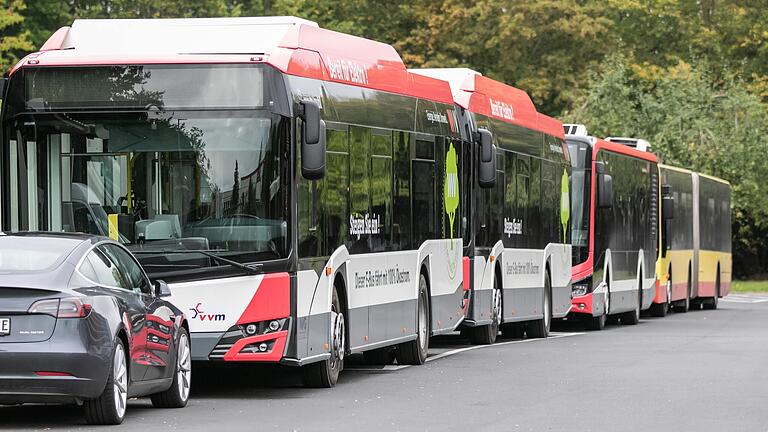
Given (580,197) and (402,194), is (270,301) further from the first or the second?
(580,197)

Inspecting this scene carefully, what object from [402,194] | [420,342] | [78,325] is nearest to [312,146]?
[78,325]

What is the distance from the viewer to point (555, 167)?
30.2 meters

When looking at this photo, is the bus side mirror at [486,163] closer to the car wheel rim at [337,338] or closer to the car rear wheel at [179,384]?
the car wheel rim at [337,338]

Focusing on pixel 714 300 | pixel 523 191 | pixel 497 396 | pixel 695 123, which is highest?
pixel 695 123

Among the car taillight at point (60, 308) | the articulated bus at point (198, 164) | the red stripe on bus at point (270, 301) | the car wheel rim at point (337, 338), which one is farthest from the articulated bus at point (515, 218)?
the car taillight at point (60, 308)

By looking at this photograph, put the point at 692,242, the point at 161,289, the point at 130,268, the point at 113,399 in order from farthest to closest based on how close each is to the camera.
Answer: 1. the point at 692,242
2. the point at 161,289
3. the point at 130,268
4. the point at 113,399

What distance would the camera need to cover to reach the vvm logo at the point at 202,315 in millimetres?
15586

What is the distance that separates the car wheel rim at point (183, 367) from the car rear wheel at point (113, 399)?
1.32 meters

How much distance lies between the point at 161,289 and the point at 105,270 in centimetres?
Answer: 85

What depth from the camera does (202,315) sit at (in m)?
15.6

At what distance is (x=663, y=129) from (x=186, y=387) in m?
49.7

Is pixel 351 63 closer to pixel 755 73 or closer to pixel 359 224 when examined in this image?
pixel 359 224

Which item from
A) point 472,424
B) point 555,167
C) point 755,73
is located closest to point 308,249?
point 472,424

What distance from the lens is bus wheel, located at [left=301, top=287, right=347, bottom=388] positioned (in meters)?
17.1
